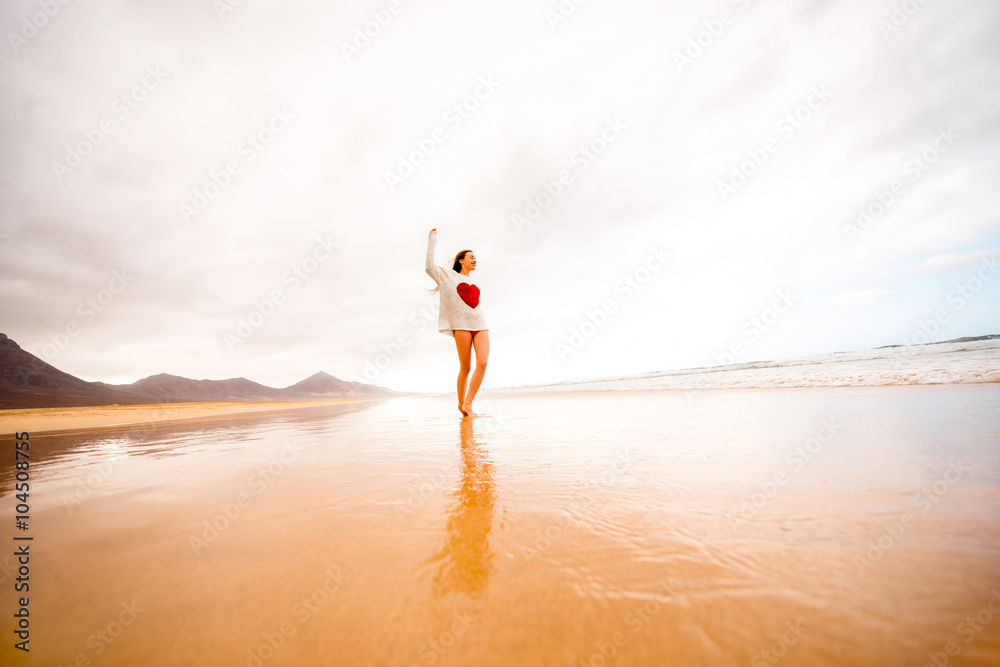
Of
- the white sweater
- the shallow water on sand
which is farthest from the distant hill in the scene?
the shallow water on sand

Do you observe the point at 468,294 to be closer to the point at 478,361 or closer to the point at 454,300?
the point at 454,300

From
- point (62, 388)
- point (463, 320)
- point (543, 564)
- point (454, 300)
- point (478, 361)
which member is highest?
point (62, 388)

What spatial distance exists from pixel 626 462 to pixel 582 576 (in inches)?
51.5

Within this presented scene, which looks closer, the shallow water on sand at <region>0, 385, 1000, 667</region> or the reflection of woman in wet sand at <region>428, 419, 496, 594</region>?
the shallow water on sand at <region>0, 385, 1000, 667</region>

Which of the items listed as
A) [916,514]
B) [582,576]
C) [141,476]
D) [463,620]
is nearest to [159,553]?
[463,620]

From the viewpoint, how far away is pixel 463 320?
536 centimetres

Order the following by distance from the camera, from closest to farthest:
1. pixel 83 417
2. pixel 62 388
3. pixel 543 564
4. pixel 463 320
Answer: pixel 543 564 < pixel 463 320 < pixel 83 417 < pixel 62 388

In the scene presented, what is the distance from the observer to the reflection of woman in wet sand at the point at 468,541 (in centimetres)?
97

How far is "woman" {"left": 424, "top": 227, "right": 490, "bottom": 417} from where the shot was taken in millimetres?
5359

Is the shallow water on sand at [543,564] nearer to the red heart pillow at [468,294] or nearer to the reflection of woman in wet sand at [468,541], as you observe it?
the reflection of woman in wet sand at [468,541]

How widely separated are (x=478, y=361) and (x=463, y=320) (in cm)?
66

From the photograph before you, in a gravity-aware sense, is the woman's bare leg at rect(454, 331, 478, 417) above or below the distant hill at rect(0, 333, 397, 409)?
below

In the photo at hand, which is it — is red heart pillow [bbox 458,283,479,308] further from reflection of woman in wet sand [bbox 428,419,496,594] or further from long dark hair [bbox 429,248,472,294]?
reflection of woman in wet sand [bbox 428,419,496,594]

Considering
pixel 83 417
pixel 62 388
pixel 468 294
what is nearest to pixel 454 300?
pixel 468 294
